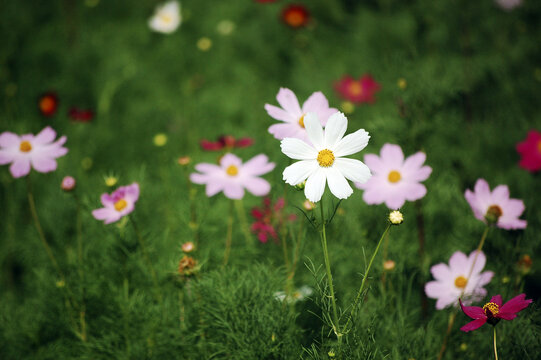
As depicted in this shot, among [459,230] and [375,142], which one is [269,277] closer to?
[459,230]

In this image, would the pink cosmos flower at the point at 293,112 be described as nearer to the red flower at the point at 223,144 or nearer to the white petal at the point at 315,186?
the white petal at the point at 315,186

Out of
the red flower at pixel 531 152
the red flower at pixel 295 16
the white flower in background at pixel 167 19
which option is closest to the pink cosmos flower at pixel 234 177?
the red flower at pixel 531 152

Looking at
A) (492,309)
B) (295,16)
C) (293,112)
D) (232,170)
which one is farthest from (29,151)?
(295,16)

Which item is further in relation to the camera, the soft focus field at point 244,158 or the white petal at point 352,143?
the soft focus field at point 244,158

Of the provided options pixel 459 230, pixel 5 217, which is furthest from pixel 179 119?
Result: pixel 459 230

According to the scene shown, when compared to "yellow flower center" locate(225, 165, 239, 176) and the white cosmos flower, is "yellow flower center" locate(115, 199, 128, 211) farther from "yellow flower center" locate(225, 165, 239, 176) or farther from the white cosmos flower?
the white cosmos flower
